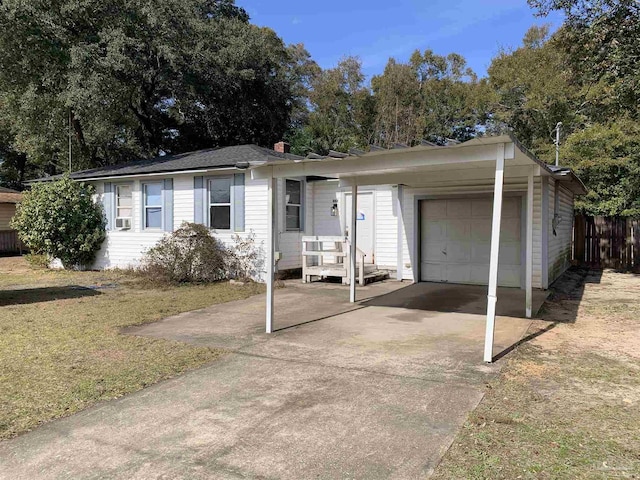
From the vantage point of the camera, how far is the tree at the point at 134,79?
47.7 feet

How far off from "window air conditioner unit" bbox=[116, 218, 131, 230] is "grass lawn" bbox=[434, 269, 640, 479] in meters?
11.8

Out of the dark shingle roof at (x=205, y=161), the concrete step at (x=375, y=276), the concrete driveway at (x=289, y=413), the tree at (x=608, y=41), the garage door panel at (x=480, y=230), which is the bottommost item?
the concrete driveway at (x=289, y=413)

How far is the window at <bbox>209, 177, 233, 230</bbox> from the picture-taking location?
1227cm

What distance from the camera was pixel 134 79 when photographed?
1756 cm

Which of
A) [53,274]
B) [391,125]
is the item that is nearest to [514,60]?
[391,125]

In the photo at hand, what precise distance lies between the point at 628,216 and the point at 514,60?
13.2 meters

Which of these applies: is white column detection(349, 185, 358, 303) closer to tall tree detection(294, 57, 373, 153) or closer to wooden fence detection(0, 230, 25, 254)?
wooden fence detection(0, 230, 25, 254)

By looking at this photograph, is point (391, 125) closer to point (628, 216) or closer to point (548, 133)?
point (548, 133)

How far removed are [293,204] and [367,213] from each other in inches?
81.7

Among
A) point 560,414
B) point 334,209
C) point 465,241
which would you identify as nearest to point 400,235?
point 465,241

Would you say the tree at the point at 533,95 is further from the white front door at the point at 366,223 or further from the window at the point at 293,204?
the window at the point at 293,204

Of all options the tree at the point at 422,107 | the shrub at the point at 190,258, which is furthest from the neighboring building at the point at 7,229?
the tree at the point at 422,107

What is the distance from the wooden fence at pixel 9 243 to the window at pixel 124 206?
11726 millimetres

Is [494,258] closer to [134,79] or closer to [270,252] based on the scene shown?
[270,252]
